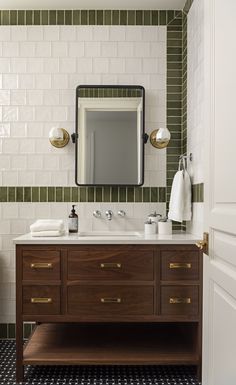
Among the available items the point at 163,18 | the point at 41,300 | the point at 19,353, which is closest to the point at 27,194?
the point at 41,300

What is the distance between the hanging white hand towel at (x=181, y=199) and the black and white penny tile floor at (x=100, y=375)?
1046mm

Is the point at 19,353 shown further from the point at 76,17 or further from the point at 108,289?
the point at 76,17

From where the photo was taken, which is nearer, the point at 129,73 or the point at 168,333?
the point at 168,333

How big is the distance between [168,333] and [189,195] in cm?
106

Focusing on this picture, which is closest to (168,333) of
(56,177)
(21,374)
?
(21,374)

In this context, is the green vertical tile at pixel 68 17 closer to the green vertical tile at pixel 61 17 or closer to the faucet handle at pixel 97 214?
the green vertical tile at pixel 61 17

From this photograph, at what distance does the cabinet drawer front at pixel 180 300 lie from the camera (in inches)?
95.1

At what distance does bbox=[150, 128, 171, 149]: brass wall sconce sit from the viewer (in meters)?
2.96

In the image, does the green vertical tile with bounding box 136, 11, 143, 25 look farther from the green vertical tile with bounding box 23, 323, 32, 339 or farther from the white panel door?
the green vertical tile with bounding box 23, 323, 32, 339

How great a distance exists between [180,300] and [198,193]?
29.0 inches

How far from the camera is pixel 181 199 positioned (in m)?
2.78

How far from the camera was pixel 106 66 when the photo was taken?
3082mm

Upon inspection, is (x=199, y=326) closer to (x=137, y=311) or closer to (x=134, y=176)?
(x=137, y=311)

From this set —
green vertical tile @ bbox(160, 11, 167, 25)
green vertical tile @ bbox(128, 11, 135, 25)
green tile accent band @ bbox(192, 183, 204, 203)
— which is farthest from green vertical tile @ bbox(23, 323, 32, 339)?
green vertical tile @ bbox(160, 11, 167, 25)
